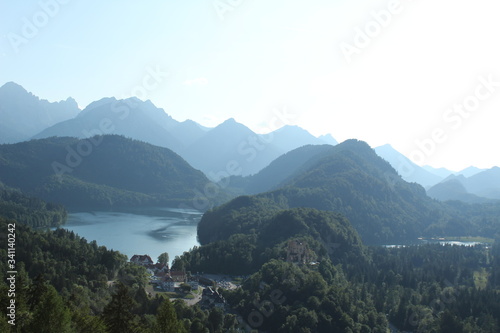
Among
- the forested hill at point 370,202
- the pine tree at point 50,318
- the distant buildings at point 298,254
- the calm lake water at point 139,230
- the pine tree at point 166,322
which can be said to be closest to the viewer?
the pine tree at point 50,318

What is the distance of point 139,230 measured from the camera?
83750 millimetres

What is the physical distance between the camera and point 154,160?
562 feet

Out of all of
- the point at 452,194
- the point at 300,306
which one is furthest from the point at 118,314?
the point at 452,194

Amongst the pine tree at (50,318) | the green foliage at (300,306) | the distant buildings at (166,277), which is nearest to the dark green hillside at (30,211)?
the distant buildings at (166,277)

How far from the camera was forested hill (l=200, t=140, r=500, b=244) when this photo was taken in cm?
9869

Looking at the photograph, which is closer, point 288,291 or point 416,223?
point 288,291

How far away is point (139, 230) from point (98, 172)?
79.6 m

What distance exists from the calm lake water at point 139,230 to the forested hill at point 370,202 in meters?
7.52

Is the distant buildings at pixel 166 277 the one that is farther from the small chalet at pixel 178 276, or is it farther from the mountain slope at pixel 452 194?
the mountain slope at pixel 452 194

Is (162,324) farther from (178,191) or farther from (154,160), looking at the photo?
(154,160)

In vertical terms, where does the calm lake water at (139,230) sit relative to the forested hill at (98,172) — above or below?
below

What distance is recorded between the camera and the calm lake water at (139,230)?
65.5 metres

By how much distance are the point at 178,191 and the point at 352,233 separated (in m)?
95.4

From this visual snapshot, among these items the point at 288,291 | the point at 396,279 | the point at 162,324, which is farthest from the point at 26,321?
the point at 396,279
